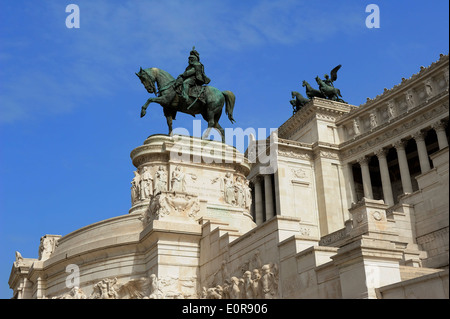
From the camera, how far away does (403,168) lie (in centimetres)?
5147

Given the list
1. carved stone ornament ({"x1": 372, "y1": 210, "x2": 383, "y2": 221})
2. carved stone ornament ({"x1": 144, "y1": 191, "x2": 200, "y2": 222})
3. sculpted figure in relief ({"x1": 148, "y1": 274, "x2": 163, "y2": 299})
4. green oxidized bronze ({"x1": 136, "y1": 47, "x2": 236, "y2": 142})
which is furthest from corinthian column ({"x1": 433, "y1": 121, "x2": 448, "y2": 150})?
sculpted figure in relief ({"x1": 148, "y1": 274, "x2": 163, "y2": 299})

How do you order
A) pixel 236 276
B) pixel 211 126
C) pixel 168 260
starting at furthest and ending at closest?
pixel 211 126 → pixel 168 260 → pixel 236 276

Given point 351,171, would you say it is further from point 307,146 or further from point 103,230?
point 103,230

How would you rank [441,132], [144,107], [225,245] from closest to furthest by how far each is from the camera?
[225,245] → [144,107] → [441,132]

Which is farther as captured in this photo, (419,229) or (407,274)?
(419,229)

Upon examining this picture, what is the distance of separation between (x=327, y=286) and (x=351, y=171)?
42976 millimetres

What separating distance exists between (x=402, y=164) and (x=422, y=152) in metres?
2.74

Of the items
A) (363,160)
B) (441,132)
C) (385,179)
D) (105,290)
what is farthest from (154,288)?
(363,160)

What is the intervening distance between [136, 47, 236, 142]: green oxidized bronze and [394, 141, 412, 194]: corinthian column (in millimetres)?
25911

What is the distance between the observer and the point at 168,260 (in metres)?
22.5

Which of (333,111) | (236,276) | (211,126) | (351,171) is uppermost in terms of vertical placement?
(333,111)

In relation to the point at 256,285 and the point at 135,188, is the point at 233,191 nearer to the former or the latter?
the point at 135,188

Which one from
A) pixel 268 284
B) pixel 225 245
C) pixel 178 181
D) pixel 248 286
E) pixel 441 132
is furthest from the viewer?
pixel 441 132
